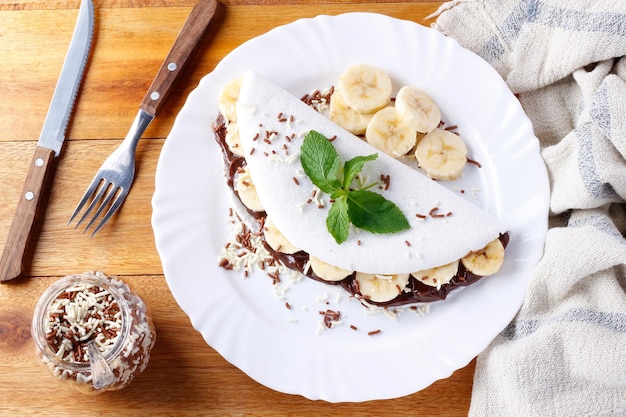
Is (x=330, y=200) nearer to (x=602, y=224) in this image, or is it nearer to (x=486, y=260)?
(x=486, y=260)

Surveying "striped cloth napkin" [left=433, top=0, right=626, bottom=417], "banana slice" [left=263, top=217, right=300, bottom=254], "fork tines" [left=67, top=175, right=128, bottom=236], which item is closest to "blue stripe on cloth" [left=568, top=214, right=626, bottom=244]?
"striped cloth napkin" [left=433, top=0, right=626, bottom=417]

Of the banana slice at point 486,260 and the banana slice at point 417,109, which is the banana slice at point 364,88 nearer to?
the banana slice at point 417,109

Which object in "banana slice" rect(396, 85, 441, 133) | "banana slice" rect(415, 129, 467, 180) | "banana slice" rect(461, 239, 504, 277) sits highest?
"banana slice" rect(396, 85, 441, 133)

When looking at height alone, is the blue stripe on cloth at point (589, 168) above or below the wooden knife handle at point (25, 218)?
above

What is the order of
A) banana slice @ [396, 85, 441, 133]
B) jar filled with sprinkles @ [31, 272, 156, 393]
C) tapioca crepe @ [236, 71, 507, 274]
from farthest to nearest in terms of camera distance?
banana slice @ [396, 85, 441, 133] → tapioca crepe @ [236, 71, 507, 274] → jar filled with sprinkles @ [31, 272, 156, 393]

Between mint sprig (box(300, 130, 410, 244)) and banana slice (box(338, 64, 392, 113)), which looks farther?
banana slice (box(338, 64, 392, 113))

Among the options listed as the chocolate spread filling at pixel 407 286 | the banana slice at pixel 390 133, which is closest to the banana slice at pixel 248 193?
the chocolate spread filling at pixel 407 286

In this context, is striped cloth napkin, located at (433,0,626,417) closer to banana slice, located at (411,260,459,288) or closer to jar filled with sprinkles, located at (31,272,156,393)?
banana slice, located at (411,260,459,288)
